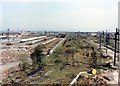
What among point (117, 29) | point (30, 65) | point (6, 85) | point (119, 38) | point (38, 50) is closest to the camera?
point (6, 85)

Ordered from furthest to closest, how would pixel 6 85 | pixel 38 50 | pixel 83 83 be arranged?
pixel 38 50 < pixel 6 85 < pixel 83 83

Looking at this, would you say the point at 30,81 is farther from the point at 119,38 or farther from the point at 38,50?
the point at 38,50

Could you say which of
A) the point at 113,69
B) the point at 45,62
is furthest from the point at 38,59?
the point at 113,69

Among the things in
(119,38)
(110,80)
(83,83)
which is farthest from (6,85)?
(119,38)

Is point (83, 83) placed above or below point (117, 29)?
below

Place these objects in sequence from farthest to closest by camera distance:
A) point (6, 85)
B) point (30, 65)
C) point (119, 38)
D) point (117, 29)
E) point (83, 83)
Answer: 1. point (30, 65)
2. point (119, 38)
3. point (117, 29)
4. point (6, 85)
5. point (83, 83)

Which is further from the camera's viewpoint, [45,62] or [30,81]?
[45,62]

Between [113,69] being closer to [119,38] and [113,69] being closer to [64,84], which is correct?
[119,38]

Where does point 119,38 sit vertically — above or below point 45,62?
above

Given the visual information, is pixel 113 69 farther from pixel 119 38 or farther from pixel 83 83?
pixel 83 83
